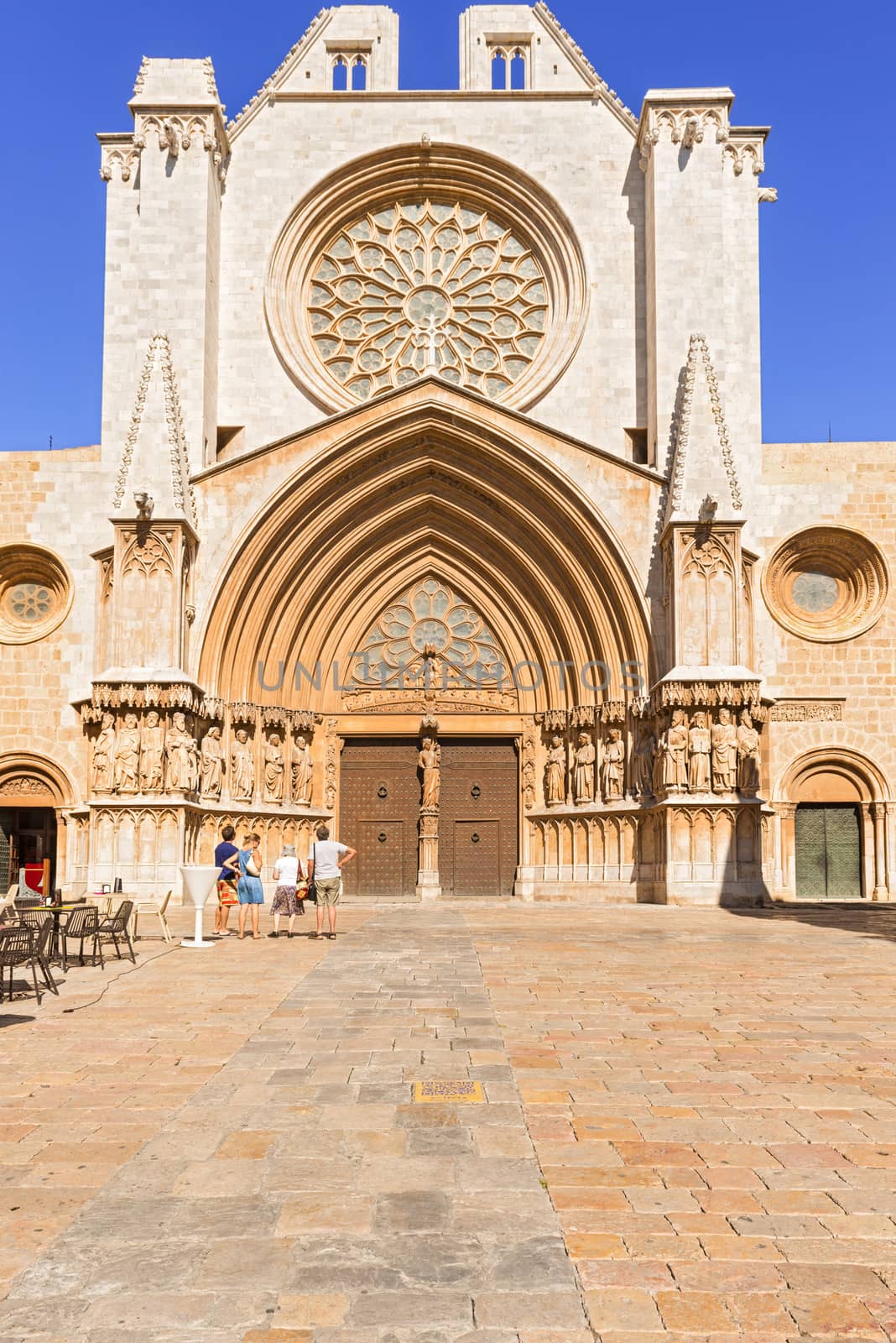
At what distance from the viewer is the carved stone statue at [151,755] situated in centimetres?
1917

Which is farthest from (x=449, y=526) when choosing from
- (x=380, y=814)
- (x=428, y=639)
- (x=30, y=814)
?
(x=30, y=814)

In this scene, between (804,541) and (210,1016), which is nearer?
(210,1016)

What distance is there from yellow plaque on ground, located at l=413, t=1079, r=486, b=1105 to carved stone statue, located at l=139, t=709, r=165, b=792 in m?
14.0

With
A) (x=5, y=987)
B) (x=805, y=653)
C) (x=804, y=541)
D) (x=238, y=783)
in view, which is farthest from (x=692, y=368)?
(x=5, y=987)

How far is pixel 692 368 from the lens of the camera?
20859 millimetres

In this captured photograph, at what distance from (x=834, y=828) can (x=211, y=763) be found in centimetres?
1099

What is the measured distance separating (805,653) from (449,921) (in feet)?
Answer: 31.8

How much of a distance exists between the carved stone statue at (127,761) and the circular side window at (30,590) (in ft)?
13.5

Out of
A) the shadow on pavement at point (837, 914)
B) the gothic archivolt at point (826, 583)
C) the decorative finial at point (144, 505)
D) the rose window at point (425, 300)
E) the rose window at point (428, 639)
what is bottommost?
the shadow on pavement at point (837, 914)

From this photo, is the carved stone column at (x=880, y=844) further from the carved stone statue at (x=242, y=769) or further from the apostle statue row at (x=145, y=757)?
the apostle statue row at (x=145, y=757)

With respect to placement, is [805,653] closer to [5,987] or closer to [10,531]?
[10,531]

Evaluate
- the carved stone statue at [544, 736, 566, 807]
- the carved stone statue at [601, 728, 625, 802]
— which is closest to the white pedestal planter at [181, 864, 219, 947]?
the carved stone statue at [601, 728, 625, 802]

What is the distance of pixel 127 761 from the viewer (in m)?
19.2

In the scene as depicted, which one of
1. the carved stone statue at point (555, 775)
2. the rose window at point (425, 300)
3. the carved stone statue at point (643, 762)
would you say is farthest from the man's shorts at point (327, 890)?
the rose window at point (425, 300)
